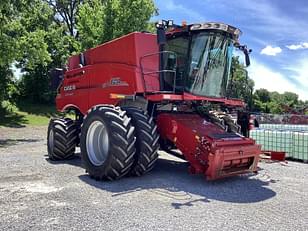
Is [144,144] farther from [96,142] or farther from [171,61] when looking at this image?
[171,61]

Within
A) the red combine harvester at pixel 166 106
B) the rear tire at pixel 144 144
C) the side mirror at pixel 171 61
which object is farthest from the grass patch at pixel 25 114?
the rear tire at pixel 144 144

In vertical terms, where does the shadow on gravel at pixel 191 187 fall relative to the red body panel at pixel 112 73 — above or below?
below

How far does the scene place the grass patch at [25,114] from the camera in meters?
25.6

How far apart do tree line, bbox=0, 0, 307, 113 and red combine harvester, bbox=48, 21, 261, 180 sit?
39.4 inches

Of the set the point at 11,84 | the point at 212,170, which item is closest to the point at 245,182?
the point at 212,170

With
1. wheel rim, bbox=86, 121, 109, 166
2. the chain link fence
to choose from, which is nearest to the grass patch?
the chain link fence

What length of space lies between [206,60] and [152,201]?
11.7 feet

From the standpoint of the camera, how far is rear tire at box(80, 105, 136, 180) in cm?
680

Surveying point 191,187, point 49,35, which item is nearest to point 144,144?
point 191,187

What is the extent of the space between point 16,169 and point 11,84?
22245 mm

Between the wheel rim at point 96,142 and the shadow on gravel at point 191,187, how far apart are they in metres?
0.50

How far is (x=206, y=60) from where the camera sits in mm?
7871

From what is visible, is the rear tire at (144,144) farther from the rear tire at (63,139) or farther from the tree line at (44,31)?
the tree line at (44,31)

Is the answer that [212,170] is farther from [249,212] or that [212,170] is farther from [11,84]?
[11,84]
